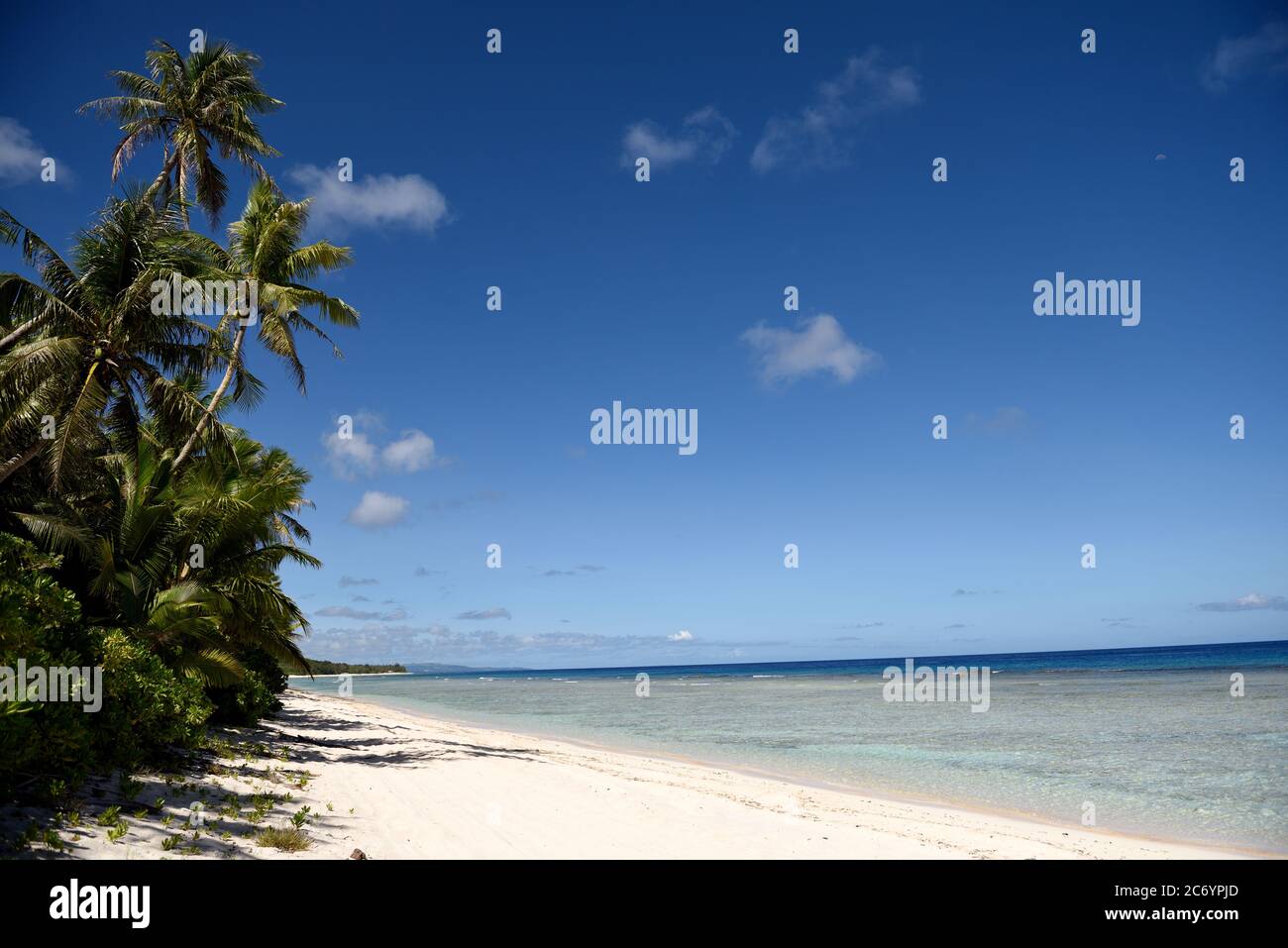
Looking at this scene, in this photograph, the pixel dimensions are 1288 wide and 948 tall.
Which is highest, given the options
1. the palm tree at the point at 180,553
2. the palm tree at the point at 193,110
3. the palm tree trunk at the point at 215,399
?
the palm tree at the point at 193,110

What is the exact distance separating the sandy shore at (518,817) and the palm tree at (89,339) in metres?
6.04

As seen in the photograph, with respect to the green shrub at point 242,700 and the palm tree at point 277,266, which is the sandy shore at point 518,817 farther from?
the palm tree at point 277,266

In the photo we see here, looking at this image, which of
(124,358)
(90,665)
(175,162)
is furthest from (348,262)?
(90,665)

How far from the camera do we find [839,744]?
1925 cm

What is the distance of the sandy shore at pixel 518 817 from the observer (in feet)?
22.1

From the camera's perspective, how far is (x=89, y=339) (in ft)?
36.7

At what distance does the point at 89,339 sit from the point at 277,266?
23.6ft

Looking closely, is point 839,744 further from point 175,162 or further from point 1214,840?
point 175,162

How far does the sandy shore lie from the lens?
6.72 m

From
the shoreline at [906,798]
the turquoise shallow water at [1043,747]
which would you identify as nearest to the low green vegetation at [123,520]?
the shoreline at [906,798]

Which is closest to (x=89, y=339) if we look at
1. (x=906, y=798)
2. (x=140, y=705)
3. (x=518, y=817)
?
(x=140, y=705)

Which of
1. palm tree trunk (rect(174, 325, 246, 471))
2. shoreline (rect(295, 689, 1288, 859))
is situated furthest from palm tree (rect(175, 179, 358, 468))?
shoreline (rect(295, 689, 1288, 859))

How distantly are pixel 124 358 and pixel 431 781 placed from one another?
9.20m

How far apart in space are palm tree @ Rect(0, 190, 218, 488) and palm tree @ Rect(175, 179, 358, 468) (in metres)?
4.55
